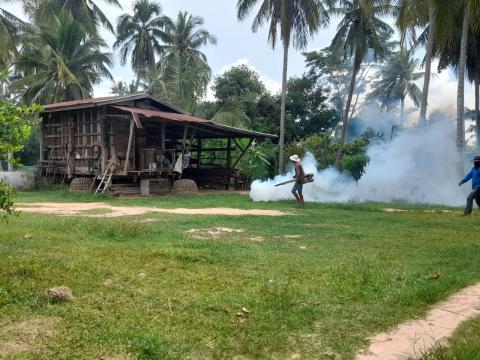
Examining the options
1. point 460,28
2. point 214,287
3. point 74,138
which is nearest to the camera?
point 214,287

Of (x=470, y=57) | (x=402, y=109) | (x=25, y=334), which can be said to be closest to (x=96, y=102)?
(x=25, y=334)

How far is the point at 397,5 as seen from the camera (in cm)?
2067

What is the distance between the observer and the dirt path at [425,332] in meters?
3.81

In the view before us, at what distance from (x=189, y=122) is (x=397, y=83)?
37768 millimetres

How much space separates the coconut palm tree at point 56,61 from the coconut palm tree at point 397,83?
31945 millimetres

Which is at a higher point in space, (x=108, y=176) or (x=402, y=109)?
(x=402, y=109)

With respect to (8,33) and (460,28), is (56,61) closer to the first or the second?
(8,33)

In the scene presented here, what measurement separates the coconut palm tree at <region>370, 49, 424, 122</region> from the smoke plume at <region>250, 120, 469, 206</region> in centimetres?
3248

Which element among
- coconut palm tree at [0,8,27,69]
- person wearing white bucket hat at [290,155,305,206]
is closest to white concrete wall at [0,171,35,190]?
coconut palm tree at [0,8,27,69]

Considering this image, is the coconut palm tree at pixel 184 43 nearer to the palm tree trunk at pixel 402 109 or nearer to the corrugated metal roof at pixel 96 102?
the corrugated metal roof at pixel 96 102

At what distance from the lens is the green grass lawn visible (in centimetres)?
386

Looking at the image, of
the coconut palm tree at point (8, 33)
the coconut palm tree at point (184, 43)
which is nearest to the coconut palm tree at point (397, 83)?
the coconut palm tree at point (184, 43)

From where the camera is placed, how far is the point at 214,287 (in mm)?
5371

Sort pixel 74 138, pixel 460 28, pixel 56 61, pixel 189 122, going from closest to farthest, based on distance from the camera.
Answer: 1. pixel 460 28
2. pixel 189 122
3. pixel 74 138
4. pixel 56 61
